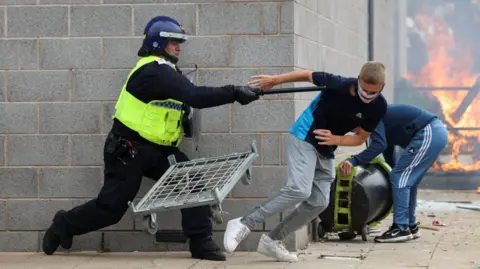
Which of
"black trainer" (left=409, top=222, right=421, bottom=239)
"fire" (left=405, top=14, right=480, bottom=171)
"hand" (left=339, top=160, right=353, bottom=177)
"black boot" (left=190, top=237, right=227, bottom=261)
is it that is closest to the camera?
"black boot" (left=190, top=237, right=227, bottom=261)

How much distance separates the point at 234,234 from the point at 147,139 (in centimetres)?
102

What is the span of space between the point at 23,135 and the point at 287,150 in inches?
88.6

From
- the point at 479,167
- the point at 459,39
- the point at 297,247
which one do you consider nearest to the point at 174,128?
the point at 297,247

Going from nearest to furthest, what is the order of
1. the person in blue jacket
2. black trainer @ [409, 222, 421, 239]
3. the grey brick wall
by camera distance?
the grey brick wall → the person in blue jacket → black trainer @ [409, 222, 421, 239]

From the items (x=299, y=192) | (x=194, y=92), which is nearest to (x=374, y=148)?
(x=299, y=192)

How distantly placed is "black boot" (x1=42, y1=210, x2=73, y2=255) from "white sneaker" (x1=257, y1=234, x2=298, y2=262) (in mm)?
1526

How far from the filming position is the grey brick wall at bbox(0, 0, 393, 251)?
31.6ft

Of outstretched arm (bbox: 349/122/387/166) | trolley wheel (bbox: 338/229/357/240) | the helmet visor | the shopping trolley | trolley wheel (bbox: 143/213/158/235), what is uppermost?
the helmet visor

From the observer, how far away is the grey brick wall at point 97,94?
964 centimetres

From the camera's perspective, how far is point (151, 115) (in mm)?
9109

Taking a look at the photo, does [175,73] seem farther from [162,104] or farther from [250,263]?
[250,263]

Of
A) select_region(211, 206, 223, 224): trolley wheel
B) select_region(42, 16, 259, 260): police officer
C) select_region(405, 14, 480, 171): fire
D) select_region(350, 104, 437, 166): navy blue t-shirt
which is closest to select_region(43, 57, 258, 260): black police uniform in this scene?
select_region(42, 16, 259, 260): police officer

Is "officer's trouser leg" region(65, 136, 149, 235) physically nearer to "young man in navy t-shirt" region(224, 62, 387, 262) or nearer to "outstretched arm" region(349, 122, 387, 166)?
"young man in navy t-shirt" region(224, 62, 387, 262)

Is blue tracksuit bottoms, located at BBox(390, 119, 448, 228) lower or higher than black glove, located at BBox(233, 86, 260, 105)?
lower
